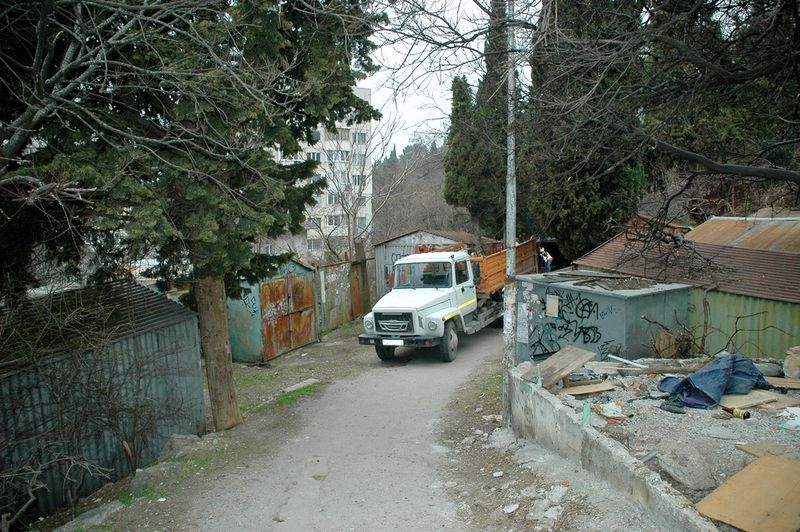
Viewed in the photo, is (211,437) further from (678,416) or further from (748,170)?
(748,170)

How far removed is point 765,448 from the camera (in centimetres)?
455

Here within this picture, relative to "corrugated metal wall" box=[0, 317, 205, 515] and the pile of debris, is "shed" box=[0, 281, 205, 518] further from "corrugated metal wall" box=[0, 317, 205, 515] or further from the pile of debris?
the pile of debris

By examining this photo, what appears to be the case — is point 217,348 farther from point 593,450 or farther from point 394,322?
point 593,450

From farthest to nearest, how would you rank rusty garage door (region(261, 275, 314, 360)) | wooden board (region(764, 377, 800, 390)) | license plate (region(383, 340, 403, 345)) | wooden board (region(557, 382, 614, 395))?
rusty garage door (region(261, 275, 314, 360)), license plate (region(383, 340, 403, 345)), wooden board (region(557, 382, 614, 395)), wooden board (region(764, 377, 800, 390))

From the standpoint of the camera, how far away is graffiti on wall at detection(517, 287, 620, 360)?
9539 millimetres

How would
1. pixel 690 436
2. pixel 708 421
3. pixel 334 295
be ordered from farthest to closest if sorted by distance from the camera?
pixel 334 295 → pixel 708 421 → pixel 690 436

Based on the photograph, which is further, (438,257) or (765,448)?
(438,257)

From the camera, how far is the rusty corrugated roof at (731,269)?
348 inches

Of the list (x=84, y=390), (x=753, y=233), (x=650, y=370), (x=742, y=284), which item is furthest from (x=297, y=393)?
(x=753, y=233)

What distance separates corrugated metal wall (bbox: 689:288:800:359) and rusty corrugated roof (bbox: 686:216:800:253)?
64.8 inches

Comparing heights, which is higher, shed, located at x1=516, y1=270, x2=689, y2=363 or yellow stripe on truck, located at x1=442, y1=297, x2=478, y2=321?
shed, located at x1=516, y1=270, x2=689, y2=363

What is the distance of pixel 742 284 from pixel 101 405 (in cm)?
974

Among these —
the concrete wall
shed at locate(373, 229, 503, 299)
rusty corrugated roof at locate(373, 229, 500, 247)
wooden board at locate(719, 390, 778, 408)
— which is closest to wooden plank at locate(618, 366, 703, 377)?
wooden board at locate(719, 390, 778, 408)

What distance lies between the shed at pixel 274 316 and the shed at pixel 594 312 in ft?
19.4
